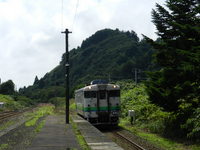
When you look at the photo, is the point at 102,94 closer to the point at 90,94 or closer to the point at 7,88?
the point at 90,94

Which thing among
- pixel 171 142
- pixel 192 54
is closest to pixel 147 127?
pixel 171 142

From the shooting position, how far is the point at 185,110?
17.2 m

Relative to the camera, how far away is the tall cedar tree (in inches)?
607

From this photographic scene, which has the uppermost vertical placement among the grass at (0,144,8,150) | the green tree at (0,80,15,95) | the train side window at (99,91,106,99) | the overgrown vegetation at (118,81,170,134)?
the green tree at (0,80,15,95)

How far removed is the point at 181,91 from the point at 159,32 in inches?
163

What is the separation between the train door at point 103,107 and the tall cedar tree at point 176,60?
23.0 ft

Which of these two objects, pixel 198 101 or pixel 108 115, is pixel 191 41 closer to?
pixel 198 101

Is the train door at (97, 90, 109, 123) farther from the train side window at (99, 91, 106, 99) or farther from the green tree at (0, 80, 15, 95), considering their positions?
the green tree at (0, 80, 15, 95)

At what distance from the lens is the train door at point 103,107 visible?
83.3 feet

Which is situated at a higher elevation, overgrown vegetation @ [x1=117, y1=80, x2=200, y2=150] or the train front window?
the train front window

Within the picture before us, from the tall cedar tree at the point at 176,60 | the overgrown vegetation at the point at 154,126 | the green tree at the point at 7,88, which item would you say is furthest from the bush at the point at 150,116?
the green tree at the point at 7,88

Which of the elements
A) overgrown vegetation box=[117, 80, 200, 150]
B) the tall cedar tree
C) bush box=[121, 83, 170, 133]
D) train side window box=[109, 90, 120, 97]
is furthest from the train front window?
the tall cedar tree

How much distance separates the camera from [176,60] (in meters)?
17.0

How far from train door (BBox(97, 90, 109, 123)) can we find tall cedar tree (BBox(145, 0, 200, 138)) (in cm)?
702
